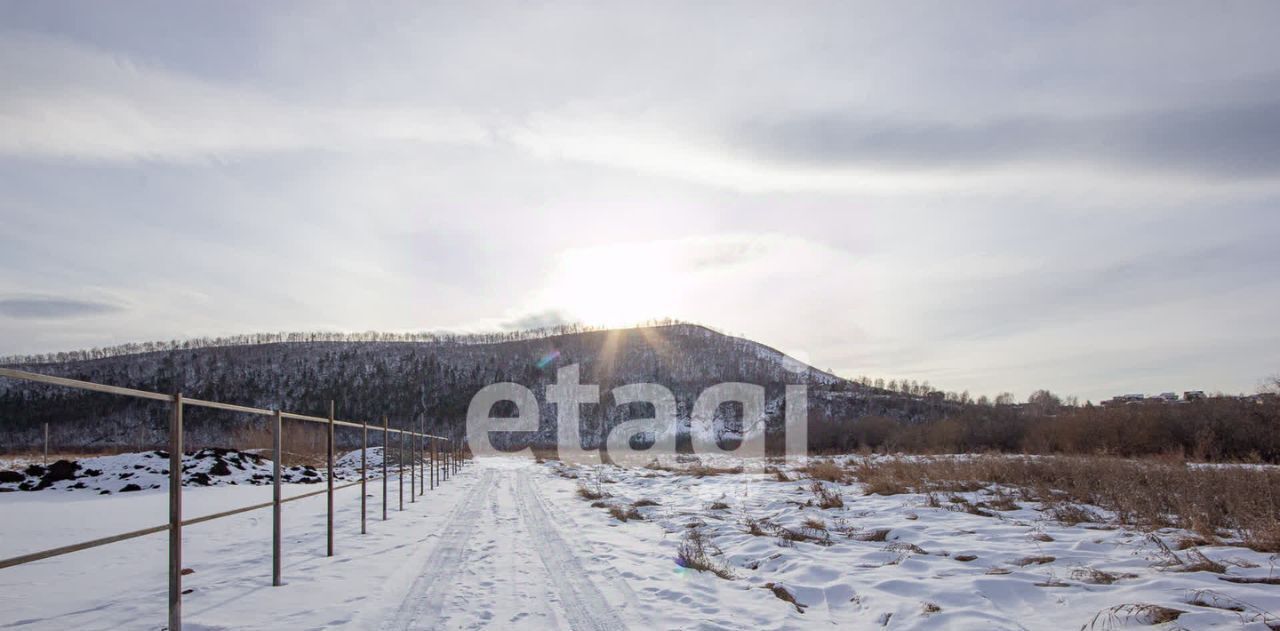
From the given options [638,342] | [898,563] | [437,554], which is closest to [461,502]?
[437,554]

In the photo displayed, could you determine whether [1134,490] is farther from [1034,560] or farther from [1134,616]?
[1134,616]

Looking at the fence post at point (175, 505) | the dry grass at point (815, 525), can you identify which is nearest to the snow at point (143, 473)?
the fence post at point (175, 505)

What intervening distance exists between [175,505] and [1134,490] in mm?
12855

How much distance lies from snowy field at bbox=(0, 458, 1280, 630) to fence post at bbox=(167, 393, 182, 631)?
893 millimetres

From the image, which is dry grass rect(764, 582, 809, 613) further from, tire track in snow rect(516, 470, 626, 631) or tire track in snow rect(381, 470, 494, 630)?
tire track in snow rect(381, 470, 494, 630)

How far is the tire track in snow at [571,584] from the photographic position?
534 cm

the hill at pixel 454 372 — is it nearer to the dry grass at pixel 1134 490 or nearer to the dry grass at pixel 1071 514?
the dry grass at pixel 1134 490

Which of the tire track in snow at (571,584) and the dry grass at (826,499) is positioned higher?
the tire track in snow at (571,584)

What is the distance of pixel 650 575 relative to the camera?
7133 millimetres

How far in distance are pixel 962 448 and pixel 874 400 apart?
233ft

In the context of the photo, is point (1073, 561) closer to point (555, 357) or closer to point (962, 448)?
point (962, 448)

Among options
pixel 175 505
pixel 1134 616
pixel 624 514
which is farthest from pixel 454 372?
pixel 1134 616

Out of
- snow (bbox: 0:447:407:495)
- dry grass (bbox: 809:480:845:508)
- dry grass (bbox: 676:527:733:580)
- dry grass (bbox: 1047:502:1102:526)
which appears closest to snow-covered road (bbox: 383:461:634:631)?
dry grass (bbox: 676:527:733:580)

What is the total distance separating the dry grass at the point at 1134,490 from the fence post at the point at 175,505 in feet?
31.5
